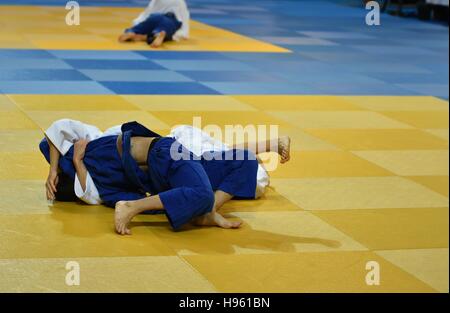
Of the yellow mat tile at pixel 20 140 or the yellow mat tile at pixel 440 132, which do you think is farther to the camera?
the yellow mat tile at pixel 440 132

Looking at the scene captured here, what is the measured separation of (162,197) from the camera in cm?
→ 551

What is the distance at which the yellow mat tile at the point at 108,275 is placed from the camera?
462 cm

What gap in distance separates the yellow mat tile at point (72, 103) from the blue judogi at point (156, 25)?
436cm

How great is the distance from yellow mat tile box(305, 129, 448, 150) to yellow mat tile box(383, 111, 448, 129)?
0.41 m

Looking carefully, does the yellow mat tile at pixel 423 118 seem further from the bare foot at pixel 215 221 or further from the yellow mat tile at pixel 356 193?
the bare foot at pixel 215 221

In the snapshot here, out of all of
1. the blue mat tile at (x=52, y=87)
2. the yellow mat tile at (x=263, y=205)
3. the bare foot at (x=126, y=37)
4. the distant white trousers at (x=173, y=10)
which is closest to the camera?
the yellow mat tile at (x=263, y=205)

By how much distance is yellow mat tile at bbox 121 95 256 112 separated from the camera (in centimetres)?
945

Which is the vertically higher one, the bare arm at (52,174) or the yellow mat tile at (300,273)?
the bare arm at (52,174)

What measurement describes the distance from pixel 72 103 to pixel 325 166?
10.6 ft

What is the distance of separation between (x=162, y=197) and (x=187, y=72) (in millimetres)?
6452

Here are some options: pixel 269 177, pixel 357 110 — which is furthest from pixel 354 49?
pixel 269 177

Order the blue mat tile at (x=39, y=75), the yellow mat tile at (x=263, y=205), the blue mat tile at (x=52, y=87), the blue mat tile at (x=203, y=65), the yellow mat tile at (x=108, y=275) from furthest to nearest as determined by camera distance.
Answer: the blue mat tile at (x=203, y=65), the blue mat tile at (x=39, y=75), the blue mat tile at (x=52, y=87), the yellow mat tile at (x=263, y=205), the yellow mat tile at (x=108, y=275)

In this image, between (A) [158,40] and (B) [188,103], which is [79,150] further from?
(A) [158,40]

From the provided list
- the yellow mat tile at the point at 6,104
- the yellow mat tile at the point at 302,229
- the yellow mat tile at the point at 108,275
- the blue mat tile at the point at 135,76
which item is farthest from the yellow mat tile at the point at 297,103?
the yellow mat tile at the point at 108,275
